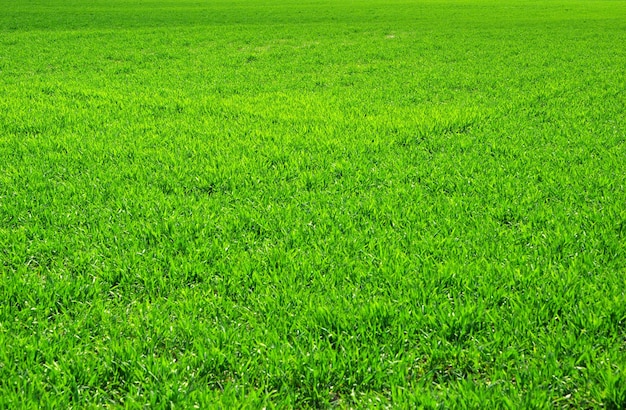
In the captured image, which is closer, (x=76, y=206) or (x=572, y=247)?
(x=572, y=247)

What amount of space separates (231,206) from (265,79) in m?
7.61

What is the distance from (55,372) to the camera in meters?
2.53

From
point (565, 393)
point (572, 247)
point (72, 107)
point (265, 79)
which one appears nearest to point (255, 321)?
point (565, 393)

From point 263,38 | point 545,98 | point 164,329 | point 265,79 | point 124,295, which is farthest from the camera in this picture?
point 263,38

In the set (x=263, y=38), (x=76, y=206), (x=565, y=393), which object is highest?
(x=263, y=38)

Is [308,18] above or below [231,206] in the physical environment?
above

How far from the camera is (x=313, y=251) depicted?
370 cm

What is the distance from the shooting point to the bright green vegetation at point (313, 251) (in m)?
2.54

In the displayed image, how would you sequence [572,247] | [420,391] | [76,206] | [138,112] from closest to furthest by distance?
1. [420,391]
2. [572,247]
3. [76,206]
4. [138,112]

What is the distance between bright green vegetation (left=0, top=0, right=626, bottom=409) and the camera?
254 centimetres

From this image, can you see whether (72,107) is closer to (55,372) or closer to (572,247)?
(55,372)

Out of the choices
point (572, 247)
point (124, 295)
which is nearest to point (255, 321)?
point (124, 295)

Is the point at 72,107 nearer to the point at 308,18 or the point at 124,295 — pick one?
the point at 124,295

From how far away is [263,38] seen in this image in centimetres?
1897
